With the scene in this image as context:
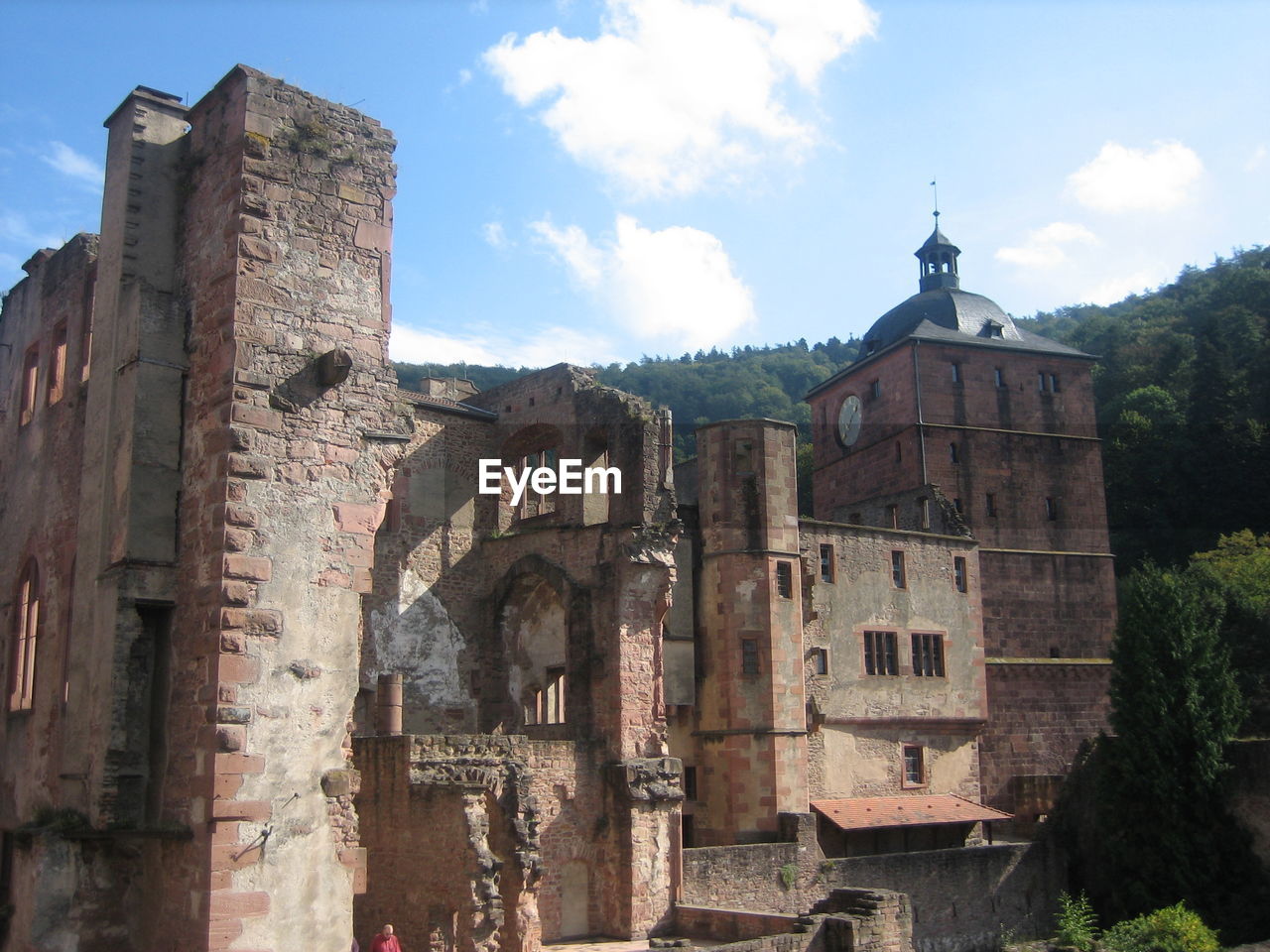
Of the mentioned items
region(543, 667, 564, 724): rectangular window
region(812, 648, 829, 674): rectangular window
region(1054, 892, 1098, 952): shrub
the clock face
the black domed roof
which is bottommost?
region(1054, 892, 1098, 952): shrub

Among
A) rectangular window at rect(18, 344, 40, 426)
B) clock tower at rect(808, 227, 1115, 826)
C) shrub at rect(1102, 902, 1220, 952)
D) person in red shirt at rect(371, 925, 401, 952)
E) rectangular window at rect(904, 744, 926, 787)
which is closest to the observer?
person in red shirt at rect(371, 925, 401, 952)

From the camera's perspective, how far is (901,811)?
26.5 m

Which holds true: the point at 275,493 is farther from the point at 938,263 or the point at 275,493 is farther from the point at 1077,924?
the point at 938,263

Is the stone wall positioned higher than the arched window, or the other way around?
the arched window

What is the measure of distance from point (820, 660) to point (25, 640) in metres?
16.6

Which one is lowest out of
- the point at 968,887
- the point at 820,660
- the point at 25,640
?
the point at 968,887

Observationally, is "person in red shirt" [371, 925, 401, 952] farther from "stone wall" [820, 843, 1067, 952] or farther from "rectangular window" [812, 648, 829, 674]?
"rectangular window" [812, 648, 829, 674]

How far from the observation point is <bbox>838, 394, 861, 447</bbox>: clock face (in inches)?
1650

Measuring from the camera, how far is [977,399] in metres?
38.8

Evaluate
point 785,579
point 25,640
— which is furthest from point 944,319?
point 25,640

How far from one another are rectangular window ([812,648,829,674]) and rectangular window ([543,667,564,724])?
583 cm

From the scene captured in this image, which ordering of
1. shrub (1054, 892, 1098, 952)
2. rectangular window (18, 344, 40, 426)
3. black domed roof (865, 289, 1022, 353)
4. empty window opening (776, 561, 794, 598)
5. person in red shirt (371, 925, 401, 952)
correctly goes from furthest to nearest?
black domed roof (865, 289, 1022, 353) < empty window opening (776, 561, 794, 598) < shrub (1054, 892, 1098, 952) < rectangular window (18, 344, 40, 426) < person in red shirt (371, 925, 401, 952)

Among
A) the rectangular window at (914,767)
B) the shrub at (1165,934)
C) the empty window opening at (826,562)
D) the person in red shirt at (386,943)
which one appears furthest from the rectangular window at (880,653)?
the person in red shirt at (386,943)

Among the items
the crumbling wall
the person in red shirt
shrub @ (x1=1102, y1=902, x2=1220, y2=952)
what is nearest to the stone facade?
the crumbling wall
